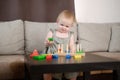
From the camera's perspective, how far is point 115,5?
3.32 m

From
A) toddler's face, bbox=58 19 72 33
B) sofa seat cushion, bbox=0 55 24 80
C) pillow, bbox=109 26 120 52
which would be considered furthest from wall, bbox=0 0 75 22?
toddler's face, bbox=58 19 72 33

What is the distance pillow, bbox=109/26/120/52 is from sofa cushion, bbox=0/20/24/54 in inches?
46.6

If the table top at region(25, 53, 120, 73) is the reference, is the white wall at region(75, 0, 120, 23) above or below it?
above

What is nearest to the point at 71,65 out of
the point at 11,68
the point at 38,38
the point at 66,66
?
the point at 66,66

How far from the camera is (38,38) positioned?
2.67 metres

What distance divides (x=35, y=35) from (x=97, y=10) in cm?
111

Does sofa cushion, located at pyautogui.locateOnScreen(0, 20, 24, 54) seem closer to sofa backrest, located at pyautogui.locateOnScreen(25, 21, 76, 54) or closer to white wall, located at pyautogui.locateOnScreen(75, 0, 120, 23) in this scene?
sofa backrest, located at pyautogui.locateOnScreen(25, 21, 76, 54)

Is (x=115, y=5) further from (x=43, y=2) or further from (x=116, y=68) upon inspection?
(x=116, y=68)

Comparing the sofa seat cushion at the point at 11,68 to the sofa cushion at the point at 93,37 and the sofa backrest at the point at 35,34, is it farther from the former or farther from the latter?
the sofa cushion at the point at 93,37

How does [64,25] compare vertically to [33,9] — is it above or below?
below

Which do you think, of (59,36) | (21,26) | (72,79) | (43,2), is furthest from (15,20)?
(72,79)

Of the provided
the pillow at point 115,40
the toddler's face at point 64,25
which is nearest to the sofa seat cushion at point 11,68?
the toddler's face at point 64,25

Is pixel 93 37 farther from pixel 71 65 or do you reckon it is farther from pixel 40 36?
pixel 71 65

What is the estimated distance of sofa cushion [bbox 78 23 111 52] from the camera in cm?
284
